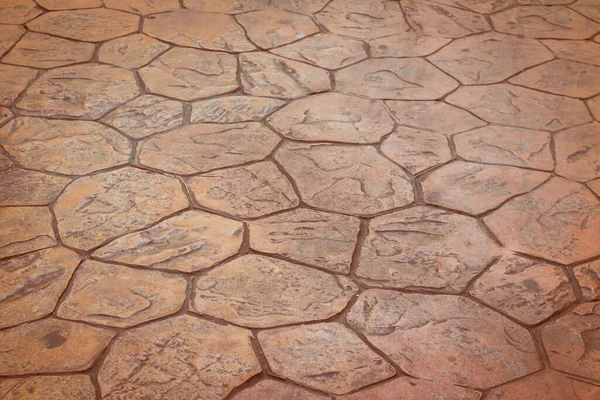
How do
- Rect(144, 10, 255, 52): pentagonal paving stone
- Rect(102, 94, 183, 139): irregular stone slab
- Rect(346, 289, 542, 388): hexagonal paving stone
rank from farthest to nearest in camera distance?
Rect(144, 10, 255, 52): pentagonal paving stone, Rect(102, 94, 183, 139): irregular stone slab, Rect(346, 289, 542, 388): hexagonal paving stone

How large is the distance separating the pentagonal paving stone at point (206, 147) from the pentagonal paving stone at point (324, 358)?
1.33 metres

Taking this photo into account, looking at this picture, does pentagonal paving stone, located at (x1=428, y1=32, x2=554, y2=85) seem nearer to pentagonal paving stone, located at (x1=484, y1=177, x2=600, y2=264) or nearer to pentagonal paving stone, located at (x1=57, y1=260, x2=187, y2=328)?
pentagonal paving stone, located at (x1=484, y1=177, x2=600, y2=264)

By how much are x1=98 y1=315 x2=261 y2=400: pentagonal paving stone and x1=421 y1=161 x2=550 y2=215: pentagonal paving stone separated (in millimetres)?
1463

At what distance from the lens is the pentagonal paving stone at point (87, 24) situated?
5.24 meters

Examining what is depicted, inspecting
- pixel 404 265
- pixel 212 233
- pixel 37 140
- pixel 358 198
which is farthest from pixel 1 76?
pixel 404 265

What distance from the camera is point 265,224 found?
3635 millimetres

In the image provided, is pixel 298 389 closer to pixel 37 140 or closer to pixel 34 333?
pixel 34 333

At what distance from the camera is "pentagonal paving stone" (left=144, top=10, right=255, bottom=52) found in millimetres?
5230

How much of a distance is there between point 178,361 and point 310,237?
1.00m

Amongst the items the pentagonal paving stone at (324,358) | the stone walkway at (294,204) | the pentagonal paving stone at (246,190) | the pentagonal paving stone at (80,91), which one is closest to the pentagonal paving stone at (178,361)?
the stone walkway at (294,204)

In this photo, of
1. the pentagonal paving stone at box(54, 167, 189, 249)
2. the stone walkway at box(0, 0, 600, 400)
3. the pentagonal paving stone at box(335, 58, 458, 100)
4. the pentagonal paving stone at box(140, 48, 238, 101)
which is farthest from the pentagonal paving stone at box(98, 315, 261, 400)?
the pentagonal paving stone at box(335, 58, 458, 100)

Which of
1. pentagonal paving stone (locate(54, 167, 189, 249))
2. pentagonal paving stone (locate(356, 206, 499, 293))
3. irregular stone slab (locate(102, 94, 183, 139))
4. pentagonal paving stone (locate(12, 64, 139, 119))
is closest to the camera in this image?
pentagonal paving stone (locate(356, 206, 499, 293))

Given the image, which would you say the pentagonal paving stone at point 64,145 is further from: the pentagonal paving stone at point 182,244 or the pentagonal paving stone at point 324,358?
the pentagonal paving stone at point 324,358

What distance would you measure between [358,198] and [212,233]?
84 cm
